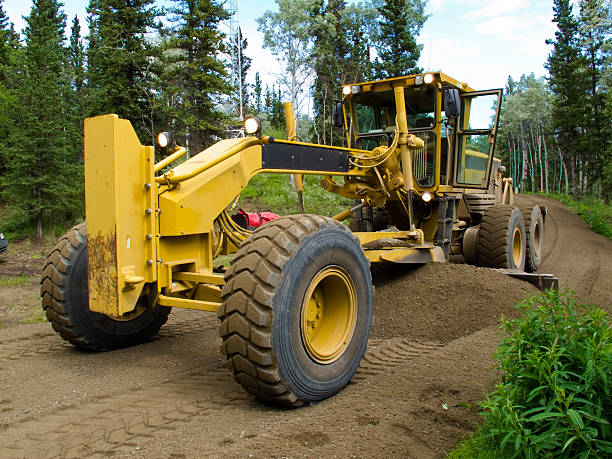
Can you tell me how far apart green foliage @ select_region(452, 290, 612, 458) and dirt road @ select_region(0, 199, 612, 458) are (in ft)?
1.67

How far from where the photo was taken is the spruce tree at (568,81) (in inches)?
1331

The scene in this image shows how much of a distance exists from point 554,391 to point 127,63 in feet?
65.9

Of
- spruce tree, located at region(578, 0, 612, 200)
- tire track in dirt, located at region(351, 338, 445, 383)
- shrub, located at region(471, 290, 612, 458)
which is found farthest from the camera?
spruce tree, located at region(578, 0, 612, 200)

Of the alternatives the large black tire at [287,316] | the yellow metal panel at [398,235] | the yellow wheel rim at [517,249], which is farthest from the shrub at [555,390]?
the yellow wheel rim at [517,249]

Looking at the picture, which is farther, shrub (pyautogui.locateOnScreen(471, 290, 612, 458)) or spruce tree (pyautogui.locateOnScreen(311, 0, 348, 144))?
spruce tree (pyautogui.locateOnScreen(311, 0, 348, 144))

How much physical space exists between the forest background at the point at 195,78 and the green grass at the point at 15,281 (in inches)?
212

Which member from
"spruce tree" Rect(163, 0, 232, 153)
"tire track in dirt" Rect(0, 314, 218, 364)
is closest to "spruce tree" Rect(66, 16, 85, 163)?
"spruce tree" Rect(163, 0, 232, 153)

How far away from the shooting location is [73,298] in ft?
14.6

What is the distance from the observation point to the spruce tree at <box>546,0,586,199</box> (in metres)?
33.8

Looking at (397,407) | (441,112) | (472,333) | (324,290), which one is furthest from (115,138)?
(441,112)

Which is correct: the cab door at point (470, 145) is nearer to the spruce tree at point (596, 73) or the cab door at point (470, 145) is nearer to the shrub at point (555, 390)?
the shrub at point (555, 390)

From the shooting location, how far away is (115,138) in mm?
3607

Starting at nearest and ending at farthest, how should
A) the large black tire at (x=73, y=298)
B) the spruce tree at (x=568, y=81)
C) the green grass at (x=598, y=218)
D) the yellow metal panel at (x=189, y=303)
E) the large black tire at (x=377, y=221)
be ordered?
the yellow metal panel at (x=189, y=303), the large black tire at (x=73, y=298), the large black tire at (x=377, y=221), the green grass at (x=598, y=218), the spruce tree at (x=568, y=81)

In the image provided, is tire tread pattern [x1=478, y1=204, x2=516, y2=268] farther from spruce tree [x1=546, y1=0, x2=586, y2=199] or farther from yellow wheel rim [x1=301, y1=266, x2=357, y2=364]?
spruce tree [x1=546, y1=0, x2=586, y2=199]
